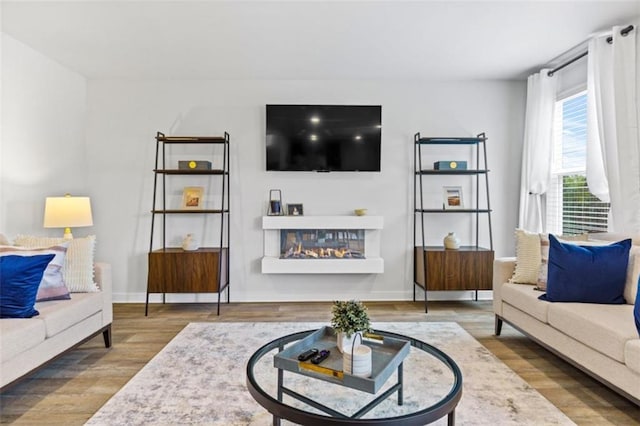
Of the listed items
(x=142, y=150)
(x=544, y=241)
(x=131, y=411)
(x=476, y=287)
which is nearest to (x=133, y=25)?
(x=142, y=150)

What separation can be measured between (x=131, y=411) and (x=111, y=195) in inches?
118

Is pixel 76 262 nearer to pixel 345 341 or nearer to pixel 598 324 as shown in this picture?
pixel 345 341

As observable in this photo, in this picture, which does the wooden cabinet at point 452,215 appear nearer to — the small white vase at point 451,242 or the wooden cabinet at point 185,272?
the small white vase at point 451,242

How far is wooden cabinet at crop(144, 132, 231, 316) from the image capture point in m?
3.83

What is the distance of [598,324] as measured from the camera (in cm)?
213

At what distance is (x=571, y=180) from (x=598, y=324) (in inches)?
87.7

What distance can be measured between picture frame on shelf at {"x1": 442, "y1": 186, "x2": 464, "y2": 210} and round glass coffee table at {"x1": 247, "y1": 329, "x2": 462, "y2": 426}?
2689 mm

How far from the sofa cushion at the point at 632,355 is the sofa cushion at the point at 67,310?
3.27 meters

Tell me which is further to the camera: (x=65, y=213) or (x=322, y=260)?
(x=322, y=260)

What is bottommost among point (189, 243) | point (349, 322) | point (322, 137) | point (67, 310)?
point (67, 310)

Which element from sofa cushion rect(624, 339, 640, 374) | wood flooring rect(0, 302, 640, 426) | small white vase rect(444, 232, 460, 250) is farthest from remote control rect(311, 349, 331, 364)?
small white vase rect(444, 232, 460, 250)

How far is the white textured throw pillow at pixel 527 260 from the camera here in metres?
3.02

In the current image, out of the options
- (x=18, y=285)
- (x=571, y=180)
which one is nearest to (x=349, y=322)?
(x=18, y=285)

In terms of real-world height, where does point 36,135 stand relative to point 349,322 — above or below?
above
